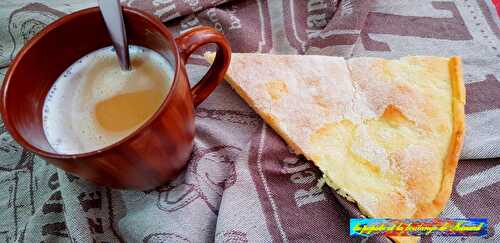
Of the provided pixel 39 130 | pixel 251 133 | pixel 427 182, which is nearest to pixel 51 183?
pixel 39 130

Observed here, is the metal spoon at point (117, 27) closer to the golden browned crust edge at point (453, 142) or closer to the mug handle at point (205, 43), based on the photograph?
the mug handle at point (205, 43)

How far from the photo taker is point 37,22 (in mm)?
525

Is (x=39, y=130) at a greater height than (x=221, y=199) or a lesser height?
greater

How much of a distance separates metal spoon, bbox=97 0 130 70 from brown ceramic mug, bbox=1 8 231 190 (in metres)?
0.01

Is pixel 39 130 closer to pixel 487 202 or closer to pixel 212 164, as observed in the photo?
pixel 212 164

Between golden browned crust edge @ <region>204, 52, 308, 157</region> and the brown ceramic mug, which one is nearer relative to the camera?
the brown ceramic mug

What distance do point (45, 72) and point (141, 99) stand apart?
0.32ft

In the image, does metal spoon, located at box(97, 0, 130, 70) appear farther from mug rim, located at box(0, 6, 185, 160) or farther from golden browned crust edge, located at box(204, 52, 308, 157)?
golden browned crust edge, located at box(204, 52, 308, 157)

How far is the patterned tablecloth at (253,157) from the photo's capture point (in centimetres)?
41

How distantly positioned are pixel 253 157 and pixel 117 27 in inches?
7.2

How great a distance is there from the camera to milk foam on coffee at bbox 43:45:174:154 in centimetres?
36

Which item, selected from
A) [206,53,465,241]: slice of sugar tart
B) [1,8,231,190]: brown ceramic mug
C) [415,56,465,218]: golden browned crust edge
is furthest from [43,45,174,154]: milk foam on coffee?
[415,56,465,218]: golden browned crust edge

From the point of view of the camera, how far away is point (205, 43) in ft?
1.14

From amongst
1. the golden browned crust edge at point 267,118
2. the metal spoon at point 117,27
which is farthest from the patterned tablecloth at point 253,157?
the metal spoon at point 117,27
